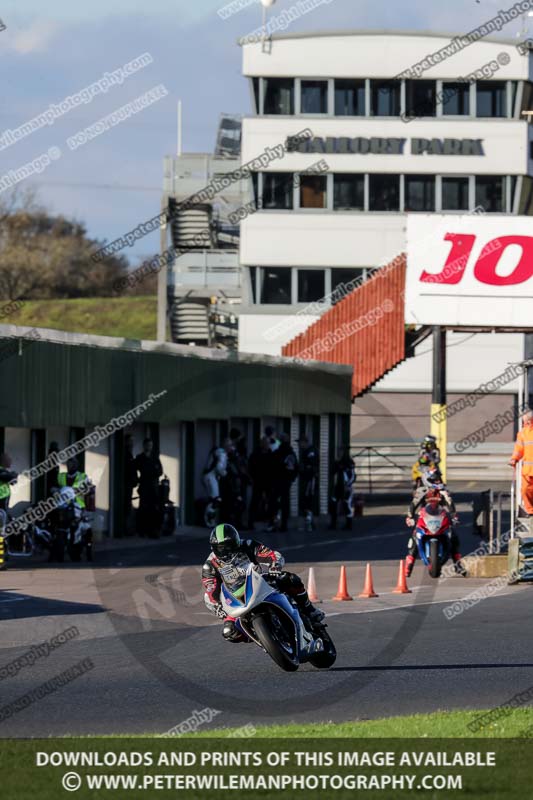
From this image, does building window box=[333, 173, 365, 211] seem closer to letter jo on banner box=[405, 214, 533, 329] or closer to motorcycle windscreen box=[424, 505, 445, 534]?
letter jo on banner box=[405, 214, 533, 329]

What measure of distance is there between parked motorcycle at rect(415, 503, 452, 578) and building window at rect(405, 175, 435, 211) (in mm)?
40475

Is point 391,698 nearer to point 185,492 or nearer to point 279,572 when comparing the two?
point 279,572

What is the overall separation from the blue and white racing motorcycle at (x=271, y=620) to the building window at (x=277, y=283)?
48.6 meters

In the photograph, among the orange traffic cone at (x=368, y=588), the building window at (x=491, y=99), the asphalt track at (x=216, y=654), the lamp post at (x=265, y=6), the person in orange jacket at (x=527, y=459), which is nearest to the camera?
the asphalt track at (x=216, y=654)

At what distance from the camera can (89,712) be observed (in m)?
11.5

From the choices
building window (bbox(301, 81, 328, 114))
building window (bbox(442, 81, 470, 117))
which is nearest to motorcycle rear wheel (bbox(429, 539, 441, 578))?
building window (bbox(301, 81, 328, 114))

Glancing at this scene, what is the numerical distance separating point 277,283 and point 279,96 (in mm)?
7409

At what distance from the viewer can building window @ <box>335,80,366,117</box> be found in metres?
61.9

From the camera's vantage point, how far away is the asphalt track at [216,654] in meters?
11.7

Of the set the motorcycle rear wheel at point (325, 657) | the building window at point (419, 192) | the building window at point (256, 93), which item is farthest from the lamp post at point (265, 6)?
the motorcycle rear wheel at point (325, 657)

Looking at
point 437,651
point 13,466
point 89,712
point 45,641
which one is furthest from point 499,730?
point 13,466

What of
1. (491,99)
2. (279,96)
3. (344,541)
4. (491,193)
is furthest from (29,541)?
(491,99)

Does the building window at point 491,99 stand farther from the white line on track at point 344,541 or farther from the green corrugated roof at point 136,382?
the white line on track at point 344,541
